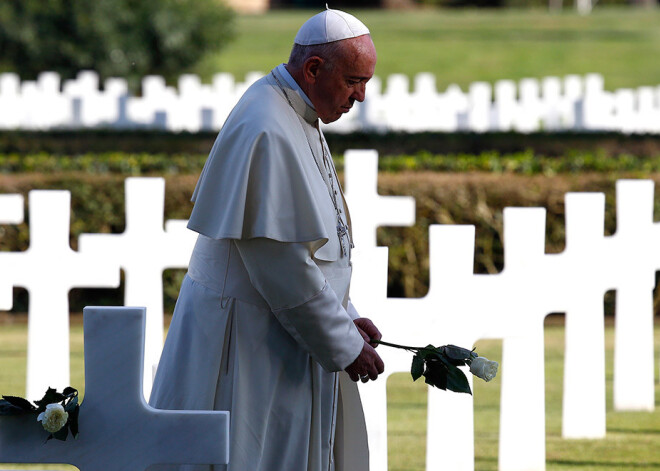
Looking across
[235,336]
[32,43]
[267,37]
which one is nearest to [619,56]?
[267,37]


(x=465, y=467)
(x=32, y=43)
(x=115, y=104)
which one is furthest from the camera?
(x=32, y=43)

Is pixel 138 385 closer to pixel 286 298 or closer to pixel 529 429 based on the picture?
pixel 286 298

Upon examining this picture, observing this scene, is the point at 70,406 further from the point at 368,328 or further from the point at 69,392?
the point at 368,328

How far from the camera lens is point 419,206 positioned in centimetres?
830

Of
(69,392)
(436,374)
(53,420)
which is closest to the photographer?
(53,420)

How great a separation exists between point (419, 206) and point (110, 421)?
5.89 metres

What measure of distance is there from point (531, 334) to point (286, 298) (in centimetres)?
187

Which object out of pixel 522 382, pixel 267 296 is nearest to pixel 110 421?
pixel 267 296

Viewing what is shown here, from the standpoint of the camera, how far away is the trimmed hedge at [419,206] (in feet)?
27.1

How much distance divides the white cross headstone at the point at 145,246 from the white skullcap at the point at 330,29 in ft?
7.31

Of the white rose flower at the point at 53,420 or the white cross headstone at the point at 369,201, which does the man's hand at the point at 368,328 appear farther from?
the white cross headstone at the point at 369,201

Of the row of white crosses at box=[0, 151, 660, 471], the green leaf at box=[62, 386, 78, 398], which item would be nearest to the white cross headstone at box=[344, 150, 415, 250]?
the row of white crosses at box=[0, 151, 660, 471]

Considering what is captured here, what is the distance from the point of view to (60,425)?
8.09 feet

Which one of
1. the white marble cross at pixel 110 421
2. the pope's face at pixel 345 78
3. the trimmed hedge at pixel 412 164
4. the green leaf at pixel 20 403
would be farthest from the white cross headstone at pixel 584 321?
the trimmed hedge at pixel 412 164
